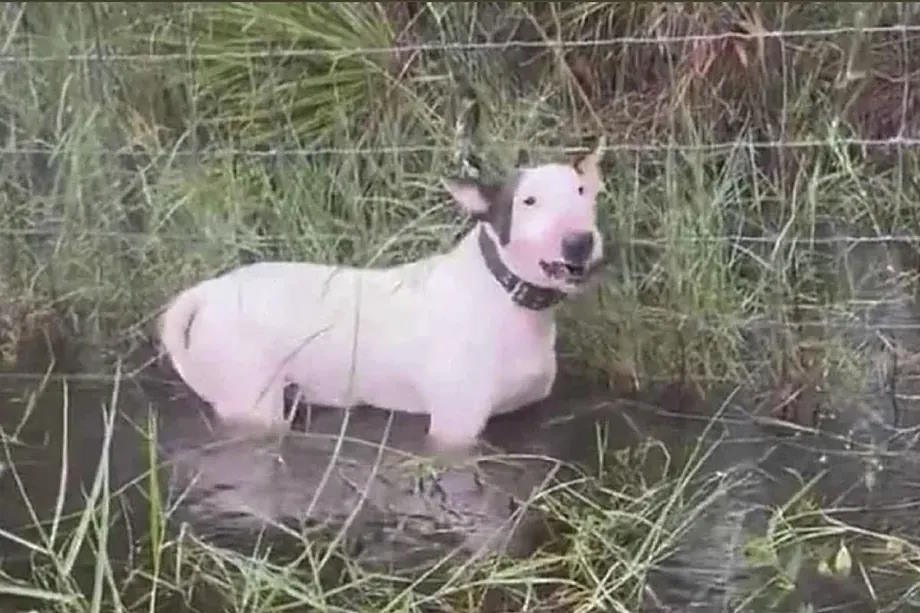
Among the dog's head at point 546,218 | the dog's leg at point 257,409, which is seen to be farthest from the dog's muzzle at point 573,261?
the dog's leg at point 257,409

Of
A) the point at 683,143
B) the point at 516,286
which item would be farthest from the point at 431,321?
the point at 683,143

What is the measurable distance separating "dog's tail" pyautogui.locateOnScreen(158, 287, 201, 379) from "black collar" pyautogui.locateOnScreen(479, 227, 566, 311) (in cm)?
15

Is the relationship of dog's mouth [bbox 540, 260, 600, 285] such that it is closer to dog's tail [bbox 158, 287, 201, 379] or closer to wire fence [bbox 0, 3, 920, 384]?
wire fence [bbox 0, 3, 920, 384]

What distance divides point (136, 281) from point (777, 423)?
333 millimetres

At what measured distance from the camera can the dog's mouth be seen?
85 centimetres

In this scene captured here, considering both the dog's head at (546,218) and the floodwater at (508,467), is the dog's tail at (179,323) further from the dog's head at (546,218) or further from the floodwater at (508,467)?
the dog's head at (546,218)

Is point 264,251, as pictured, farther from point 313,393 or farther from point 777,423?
point 777,423

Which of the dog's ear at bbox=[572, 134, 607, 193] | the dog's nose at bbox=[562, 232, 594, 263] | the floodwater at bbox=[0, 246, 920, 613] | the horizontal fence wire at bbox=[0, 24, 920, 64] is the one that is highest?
the horizontal fence wire at bbox=[0, 24, 920, 64]

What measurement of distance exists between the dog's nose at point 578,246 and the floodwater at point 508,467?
0.07 meters

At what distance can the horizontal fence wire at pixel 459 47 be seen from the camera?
0.85m

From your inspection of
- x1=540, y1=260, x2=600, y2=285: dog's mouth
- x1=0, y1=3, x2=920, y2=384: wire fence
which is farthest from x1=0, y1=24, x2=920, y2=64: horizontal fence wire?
x1=540, y1=260, x2=600, y2=285: dog's mouth

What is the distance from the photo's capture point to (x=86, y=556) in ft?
2.82

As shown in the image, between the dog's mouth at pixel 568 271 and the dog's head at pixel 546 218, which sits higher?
the dog's head at pixel 546 218

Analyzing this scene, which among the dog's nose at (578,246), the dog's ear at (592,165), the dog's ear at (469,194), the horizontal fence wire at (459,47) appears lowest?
the dog's nose at (578,246)
